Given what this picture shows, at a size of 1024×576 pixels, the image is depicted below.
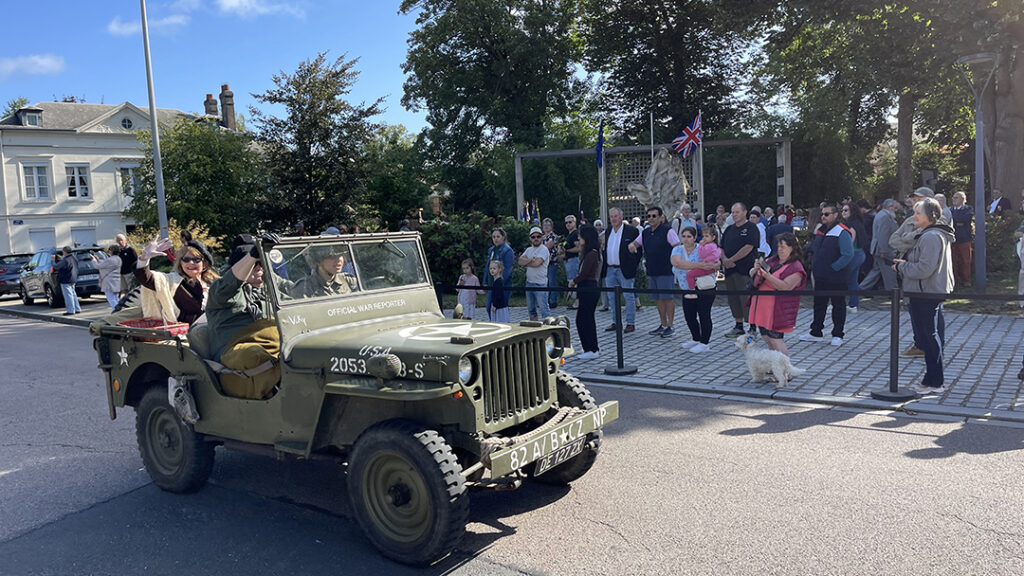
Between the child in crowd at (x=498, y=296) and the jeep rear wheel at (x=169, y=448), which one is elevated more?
the child in crowd at (x=498, y=296)

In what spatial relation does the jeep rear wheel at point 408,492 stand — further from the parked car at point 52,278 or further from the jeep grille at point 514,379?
the parked car at point 52,278

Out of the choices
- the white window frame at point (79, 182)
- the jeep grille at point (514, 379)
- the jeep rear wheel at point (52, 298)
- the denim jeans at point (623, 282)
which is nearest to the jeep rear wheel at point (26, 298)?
the jeep rear wheel at point (52, 298)

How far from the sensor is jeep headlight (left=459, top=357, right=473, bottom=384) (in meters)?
3.96

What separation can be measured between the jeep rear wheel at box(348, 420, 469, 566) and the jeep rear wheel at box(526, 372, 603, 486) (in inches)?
49.0

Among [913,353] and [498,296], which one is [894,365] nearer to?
[913,353]

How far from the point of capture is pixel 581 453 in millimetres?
4938

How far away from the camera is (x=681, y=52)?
3228cm

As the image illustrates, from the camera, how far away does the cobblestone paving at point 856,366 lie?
7.01m

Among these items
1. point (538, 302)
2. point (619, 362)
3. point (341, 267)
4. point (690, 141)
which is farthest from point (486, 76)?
point (341, 267)

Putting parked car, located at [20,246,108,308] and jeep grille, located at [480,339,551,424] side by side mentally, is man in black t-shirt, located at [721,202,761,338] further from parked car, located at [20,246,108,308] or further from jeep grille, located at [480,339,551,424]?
parked car, located at [20,246,108,308]

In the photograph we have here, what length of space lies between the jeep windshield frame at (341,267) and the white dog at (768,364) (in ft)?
13.2

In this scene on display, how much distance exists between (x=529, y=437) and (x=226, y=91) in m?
52.6

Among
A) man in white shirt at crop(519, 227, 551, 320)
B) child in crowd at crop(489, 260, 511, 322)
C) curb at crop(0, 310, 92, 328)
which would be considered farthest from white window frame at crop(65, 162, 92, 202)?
child in crowd at crop(489, 260, 511, 322)

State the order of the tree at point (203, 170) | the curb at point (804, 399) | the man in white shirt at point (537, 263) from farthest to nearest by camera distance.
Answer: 1. the tree at point (203, 170)
2. the man in white shirt at point (537, 263)
3. the curb at point (804, 399)
